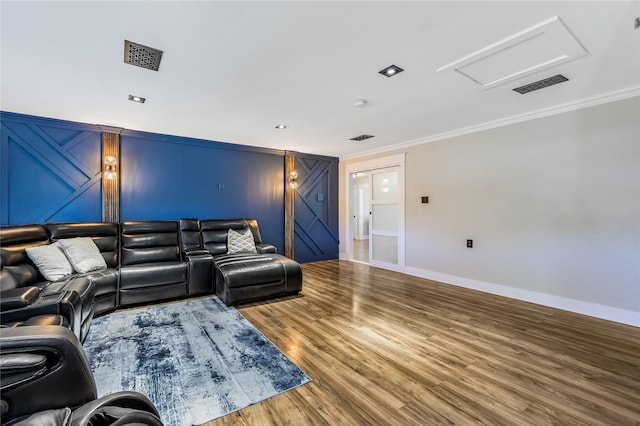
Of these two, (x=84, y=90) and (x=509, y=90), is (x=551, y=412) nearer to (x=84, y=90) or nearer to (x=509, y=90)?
(x=509, y=90)

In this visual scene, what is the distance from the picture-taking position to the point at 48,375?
966mm

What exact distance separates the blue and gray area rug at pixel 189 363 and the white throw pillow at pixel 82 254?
60 cm

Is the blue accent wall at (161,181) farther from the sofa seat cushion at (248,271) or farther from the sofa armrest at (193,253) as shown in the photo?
the sofa seat cushion at (248,271)

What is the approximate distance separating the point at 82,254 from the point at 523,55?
478cm

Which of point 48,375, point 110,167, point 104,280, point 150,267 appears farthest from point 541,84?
point 110,167

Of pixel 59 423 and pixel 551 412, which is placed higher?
pixel 59 423

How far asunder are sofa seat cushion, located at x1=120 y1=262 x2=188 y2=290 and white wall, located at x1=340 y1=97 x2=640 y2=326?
389 cm

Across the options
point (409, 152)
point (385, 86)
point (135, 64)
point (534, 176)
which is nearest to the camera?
point (135, 64)

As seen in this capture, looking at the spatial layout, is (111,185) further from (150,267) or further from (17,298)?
(17,298)

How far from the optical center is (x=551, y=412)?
1672mm

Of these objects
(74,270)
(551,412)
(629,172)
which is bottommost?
(551,412)

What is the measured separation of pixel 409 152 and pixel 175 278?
431cm

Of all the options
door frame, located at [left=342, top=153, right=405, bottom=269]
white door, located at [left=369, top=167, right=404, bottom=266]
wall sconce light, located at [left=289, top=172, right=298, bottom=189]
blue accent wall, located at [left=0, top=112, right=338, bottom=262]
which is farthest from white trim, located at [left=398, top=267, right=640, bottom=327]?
wall sconce light, located at [left=289, top=172, right=298, bottom=189]

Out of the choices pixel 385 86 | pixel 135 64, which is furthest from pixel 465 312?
pixel 135 64
